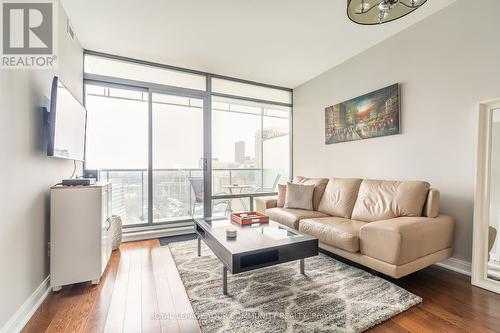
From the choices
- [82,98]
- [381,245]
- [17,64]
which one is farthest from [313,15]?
[82,98]

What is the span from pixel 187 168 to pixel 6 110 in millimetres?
2471

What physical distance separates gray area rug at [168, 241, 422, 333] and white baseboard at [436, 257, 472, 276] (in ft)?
2.75

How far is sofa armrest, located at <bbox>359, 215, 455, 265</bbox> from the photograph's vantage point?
183 centimetres

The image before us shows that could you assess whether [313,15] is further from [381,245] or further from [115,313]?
[115,313]

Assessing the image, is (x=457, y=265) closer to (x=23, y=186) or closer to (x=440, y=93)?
(x=440, y=93)

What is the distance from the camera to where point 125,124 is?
11.3ft

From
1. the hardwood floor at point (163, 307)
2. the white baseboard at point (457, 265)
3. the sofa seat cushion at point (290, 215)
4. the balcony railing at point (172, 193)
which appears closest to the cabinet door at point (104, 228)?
the hardwood floor at point (163, 307)

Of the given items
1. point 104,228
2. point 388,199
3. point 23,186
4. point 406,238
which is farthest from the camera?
point 388,199

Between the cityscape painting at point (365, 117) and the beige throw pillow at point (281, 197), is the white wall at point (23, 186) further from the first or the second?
the cityscape painting at point (365, 117)

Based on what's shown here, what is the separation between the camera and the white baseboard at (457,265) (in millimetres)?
2149

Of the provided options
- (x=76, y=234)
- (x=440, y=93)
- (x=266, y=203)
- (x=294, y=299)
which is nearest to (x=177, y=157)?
(x=266, y=203)

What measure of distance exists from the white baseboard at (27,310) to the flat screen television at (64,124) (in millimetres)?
1056

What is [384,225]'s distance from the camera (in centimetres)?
195

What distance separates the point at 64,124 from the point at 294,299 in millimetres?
2438
